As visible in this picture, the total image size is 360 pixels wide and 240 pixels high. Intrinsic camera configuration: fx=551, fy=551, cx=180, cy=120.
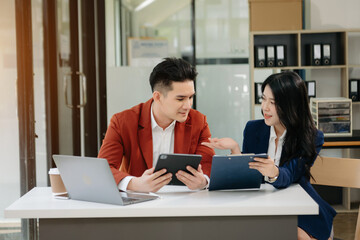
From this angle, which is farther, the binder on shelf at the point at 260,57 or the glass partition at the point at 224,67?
the glass partition at the point at 224,67

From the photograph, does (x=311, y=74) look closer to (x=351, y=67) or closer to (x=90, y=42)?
(x=351, y=67)

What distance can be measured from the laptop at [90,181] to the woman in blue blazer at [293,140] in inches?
23.1

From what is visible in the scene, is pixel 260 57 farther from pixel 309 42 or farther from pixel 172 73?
pixel 172 73

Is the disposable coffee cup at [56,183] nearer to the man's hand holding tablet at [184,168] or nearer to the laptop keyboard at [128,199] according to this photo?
the laptop keyboard at [128,199]

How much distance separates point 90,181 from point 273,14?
12.9 feet

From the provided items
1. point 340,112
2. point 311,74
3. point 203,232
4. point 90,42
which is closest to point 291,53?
point 311,74

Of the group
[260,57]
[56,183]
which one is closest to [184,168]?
[56,183]

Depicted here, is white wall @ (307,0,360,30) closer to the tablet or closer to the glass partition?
the glass partition

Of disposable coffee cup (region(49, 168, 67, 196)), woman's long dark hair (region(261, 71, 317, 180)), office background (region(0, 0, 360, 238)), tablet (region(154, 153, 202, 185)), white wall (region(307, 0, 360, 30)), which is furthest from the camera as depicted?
office background (region(0, 0, 360, 238))

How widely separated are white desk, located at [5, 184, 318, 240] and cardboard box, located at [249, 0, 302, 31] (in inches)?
149

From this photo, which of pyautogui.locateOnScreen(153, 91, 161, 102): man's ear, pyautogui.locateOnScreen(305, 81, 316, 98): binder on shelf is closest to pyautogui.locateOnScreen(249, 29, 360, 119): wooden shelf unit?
pyautogui.locateOnScreen(305, 81, 316, 98): binder on shelf

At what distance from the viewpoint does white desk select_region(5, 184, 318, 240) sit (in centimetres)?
198

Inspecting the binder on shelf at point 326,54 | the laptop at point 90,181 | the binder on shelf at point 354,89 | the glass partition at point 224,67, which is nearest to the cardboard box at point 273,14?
the binder on shelf at point 326,54

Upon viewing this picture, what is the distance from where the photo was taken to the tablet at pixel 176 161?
83.0 inches
